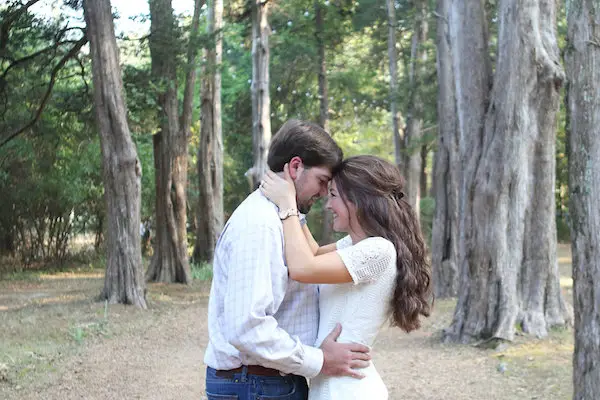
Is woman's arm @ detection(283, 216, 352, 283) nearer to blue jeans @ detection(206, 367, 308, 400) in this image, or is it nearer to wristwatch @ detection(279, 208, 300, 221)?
wristwatch @ detection(279, 208, 300, 221)

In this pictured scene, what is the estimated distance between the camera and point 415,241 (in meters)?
3.26

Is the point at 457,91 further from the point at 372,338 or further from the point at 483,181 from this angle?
the point at 372,338

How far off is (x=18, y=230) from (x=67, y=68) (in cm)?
804

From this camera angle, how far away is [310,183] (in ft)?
10.5

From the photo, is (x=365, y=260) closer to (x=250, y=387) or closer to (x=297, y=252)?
(x=297, y=252)

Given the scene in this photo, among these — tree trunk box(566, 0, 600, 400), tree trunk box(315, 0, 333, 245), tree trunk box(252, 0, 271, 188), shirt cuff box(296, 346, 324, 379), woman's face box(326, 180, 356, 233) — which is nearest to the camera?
shirt cuff box(296, 346, 324, 379)

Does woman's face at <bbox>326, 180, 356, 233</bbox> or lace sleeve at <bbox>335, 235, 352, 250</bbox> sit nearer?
woman's face at <bbox>326, 180, 356, 233</bbox>

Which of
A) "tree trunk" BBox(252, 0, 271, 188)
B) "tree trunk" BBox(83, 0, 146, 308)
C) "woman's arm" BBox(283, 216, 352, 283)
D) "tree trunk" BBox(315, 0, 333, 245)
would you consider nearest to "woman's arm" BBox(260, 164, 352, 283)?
"woman's arm" BBox(283, 216, 352, 283)

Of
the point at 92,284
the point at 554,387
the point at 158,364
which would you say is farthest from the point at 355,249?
the point at 92,284

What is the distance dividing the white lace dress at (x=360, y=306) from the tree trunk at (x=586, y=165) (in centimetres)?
212

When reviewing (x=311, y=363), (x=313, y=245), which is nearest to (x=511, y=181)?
(x=313, y=245)

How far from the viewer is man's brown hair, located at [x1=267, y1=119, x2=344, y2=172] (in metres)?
3.09

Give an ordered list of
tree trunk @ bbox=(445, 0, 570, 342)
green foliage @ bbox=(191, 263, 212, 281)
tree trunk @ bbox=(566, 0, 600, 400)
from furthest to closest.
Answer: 1. green foliage @ bbox=(191, 263, 212, 281)
2. tree trunk @ bbox=(445, 0, 570, 342)
3. tree trunk @ bbox=(566, 0, 600, 400)

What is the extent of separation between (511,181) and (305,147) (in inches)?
300
